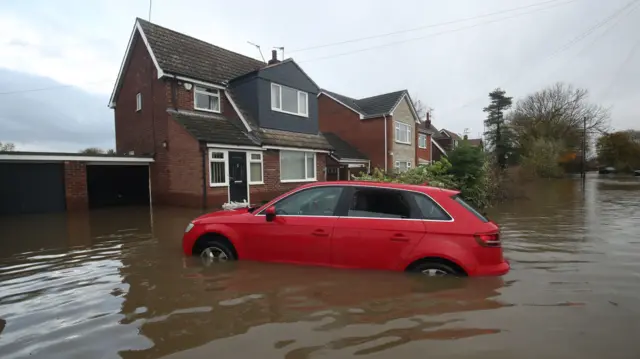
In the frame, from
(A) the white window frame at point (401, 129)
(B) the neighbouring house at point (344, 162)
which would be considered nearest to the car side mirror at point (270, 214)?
(B) the neighbouring house at point (344, 162)

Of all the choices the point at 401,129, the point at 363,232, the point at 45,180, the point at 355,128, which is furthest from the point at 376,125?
the point at 363,232

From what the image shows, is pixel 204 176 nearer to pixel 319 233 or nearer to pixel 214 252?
pixel 214 252

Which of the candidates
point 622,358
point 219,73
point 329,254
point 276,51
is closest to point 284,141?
point 219,73

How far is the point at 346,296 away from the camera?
3.85m

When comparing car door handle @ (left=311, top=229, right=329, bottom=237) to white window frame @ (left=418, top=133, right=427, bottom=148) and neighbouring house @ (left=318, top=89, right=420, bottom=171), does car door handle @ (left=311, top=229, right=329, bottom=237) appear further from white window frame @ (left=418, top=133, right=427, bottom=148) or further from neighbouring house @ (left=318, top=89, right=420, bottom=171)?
white window frame @ (left=418, top=133, right=427, bottom=148)

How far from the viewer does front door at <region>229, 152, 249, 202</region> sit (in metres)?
13.8

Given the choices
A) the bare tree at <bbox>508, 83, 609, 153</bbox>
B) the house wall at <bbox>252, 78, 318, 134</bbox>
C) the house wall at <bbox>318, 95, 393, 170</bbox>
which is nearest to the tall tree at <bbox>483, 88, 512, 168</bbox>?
the bare tree at <bbox>508, 83, 609, 153</bbox>

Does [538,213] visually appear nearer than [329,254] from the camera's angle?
No

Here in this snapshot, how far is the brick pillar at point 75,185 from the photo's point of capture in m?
12.6

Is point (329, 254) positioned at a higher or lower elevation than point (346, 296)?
higher

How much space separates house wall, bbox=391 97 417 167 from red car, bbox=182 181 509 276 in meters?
20.9

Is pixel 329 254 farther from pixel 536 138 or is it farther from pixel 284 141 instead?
pixel 536 138

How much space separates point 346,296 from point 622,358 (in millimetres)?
2314

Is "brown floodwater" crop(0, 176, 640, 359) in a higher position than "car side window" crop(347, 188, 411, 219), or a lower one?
lower
